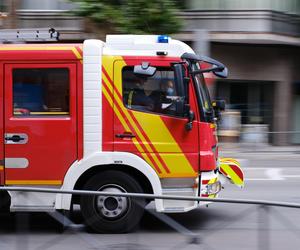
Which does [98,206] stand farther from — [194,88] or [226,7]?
[226,7]

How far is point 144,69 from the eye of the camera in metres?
6.95

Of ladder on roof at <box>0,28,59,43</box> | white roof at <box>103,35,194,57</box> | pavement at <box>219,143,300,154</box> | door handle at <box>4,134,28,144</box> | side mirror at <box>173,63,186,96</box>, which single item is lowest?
pavement at <box>219,143,300,154</box>

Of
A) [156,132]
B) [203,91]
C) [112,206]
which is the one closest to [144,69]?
[156,132]

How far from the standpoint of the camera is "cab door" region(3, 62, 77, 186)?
702 cm

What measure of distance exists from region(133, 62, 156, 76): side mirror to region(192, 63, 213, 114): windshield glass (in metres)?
0.54

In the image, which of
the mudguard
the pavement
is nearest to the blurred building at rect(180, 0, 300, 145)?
the pavement

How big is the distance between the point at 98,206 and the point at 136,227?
581 millimetres

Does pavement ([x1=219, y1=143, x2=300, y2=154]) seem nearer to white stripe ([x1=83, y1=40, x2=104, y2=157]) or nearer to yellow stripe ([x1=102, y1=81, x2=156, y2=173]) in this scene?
yellow stripe ([x1=102, y1=81, x2=156, y2=173])

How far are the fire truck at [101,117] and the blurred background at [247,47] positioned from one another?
11940 millimetres

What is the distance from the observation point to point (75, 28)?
70.6 ft

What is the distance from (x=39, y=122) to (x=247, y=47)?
53.3 feet

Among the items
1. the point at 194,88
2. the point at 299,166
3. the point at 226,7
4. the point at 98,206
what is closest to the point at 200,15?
the point at 226,7

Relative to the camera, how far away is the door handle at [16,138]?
23.0ft

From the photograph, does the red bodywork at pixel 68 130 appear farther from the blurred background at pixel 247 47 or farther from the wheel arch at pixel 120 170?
the blurred background at pixel 247 47
